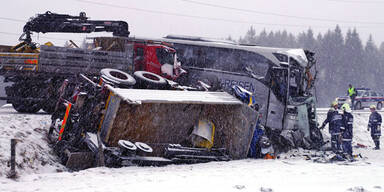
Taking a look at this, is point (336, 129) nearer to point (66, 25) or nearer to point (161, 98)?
point (161, 98)

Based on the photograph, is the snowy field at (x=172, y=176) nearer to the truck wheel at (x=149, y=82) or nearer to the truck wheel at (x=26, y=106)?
the truck wheel at (x=149, y=82)

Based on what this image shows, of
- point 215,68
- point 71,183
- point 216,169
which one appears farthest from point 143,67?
point 71,183

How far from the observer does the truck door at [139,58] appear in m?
15.0

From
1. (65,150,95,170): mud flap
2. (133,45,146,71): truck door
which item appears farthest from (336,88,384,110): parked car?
(65,150,95,170): mud flap

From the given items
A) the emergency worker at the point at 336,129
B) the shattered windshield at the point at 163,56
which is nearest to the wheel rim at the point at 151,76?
the shattered windshield at the point at 163,56

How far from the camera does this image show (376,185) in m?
6.95

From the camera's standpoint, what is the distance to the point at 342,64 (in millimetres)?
71438

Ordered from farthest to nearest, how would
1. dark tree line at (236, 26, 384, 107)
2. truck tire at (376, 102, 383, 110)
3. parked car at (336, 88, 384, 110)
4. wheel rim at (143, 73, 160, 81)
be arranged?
dark tree line at (236, 26, 384, 107), truck tire at (376, 102, 383, 110), parked car at (336, 88, 384, 110), wheel rim at (143, 73, 160, 81)

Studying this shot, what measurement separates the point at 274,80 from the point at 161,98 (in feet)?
26.7

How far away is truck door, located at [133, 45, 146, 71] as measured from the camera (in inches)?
592

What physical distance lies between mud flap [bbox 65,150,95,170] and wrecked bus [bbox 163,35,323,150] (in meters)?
6.82

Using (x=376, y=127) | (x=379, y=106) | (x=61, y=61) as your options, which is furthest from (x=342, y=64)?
(x=61, y=61)

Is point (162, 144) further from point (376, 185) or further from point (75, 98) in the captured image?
point (376, 185)

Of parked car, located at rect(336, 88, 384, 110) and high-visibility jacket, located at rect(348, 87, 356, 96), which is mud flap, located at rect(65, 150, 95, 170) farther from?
parked car, located at rect(336, 88, 384, 110)
